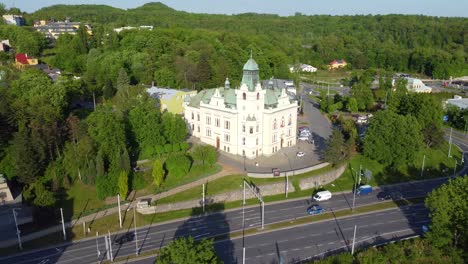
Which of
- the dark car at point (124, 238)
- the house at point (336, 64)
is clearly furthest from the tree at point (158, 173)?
the house at point (336, 64)

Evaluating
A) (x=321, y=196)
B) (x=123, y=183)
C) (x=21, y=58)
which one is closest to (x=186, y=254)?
(x=123, y=183)

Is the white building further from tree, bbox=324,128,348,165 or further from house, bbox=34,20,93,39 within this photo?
house, bbox=34,20,93,39

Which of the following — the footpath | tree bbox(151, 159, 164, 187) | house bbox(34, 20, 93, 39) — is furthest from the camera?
house bbox(34, 20, 93, 39)

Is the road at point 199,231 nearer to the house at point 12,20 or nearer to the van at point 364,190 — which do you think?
the van at point 364,190

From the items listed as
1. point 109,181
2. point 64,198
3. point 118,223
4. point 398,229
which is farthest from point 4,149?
point 398,229

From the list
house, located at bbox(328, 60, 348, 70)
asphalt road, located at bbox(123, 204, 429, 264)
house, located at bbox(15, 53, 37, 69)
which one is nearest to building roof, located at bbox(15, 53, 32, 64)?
house, located at bbox(15, 53, 37, 69)

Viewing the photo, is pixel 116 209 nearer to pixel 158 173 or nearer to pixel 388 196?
pixel 158 173
